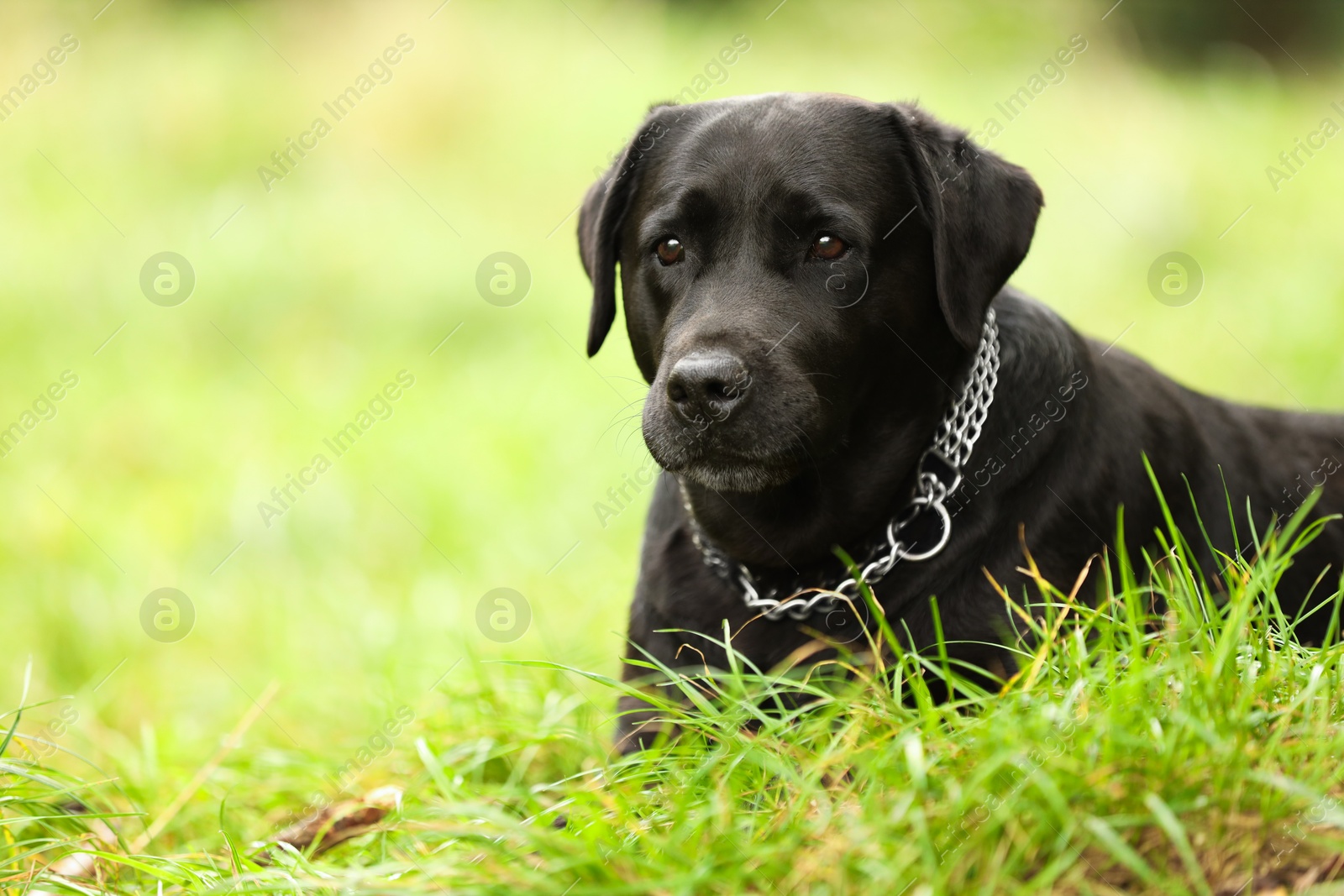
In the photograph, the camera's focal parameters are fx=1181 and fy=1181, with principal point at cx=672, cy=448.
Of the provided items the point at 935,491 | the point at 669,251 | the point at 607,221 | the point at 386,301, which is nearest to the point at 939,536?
the point at 935,491

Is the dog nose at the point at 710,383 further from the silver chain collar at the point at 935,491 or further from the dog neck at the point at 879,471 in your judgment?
the silver chain collar at the point at 935,491

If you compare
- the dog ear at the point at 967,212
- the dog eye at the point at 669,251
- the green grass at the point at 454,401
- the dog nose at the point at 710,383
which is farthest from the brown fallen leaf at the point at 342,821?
the dog ear at the point at 967,212

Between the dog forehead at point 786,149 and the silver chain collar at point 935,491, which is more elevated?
the dog forehead at point 786,149

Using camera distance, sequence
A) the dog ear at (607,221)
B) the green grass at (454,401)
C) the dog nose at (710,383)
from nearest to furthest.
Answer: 1. the green grass at (454,401)
2. the dog nose at (710,383)
3. the dog ear at (607,221)

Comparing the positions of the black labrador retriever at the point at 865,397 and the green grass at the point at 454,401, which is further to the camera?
the black labrador retriever at the point at 865,397

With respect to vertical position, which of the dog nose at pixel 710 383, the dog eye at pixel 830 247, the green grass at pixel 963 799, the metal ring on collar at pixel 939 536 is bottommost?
the green grass at pixel 963 799

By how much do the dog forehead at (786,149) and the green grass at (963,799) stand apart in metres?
1.17

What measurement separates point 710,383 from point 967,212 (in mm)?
791

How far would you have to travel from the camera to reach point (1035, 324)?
3.00m

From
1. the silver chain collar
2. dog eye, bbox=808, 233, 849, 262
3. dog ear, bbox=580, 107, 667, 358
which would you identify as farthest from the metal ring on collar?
dog ear, bbox=580, 107, 667, 358

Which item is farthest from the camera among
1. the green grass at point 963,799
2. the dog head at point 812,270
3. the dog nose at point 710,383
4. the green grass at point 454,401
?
the dog head at point 812,270

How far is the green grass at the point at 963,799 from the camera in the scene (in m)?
1.69

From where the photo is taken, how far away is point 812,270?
110 inches

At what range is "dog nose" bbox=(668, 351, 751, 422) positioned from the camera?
2.57 meters
